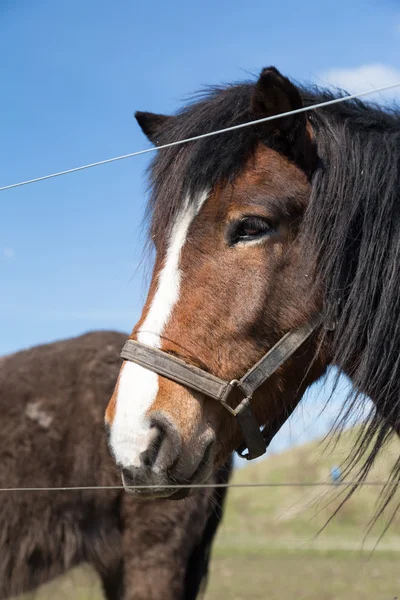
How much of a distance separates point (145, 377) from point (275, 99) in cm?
91

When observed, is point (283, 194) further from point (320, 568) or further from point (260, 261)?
point (320, 568)

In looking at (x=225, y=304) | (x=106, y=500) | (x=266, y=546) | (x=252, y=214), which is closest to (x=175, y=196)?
(x=252, y=214)

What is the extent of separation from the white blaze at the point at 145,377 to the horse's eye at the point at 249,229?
0.46 feet

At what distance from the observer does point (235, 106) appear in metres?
2.16

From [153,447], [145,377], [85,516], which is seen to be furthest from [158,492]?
[85,516]

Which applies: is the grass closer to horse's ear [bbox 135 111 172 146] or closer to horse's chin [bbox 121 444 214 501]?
horse's chin [bbox 121 444 214 501]

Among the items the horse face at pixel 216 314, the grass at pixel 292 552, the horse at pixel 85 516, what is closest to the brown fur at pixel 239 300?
the horse face at pixel 216 314

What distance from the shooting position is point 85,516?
4.26 metres

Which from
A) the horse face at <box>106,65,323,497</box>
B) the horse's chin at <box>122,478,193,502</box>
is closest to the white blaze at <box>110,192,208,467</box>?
the horse face at <box>106,65,323,497</box>

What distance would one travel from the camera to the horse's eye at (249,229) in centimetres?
198

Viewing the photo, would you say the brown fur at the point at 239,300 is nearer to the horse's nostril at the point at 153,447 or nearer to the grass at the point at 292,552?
the horse's nostril at the point at 153,447

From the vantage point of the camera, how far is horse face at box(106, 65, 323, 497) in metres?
1.80

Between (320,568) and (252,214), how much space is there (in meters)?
8.64

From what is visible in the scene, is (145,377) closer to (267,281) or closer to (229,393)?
(229,393)
